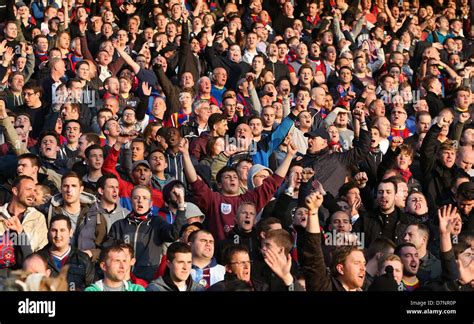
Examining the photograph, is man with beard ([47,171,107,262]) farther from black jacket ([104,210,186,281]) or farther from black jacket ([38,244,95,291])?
black jacket ([38,244,95,291])

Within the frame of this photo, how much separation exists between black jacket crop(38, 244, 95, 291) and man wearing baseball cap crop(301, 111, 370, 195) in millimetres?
3384

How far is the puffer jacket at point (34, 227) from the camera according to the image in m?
10.4

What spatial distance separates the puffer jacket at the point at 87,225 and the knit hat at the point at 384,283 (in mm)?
2434

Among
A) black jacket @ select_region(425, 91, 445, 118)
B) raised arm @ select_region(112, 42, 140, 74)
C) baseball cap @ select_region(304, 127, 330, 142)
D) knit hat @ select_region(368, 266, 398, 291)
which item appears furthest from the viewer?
black jacket @ select_region(425, 91, 445, 118)

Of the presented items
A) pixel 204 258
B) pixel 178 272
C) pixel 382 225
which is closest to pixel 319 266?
pixel 178 272

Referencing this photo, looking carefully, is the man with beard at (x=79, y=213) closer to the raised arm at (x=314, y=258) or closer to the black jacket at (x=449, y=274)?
the raised arm at (x=314, y=258)

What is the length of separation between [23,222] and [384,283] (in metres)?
3.21

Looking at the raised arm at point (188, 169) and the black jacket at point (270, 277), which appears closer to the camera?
the black jacket at point (270, 277)

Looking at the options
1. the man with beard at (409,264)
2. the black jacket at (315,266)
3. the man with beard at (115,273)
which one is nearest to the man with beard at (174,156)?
the man with beard at (409,264)

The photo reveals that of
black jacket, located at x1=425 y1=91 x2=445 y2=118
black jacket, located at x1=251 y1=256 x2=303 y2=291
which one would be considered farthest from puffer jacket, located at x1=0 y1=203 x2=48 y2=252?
black jacket, located at x1=425 y1=91 x2=445 y2=118

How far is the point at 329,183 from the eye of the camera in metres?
12.6

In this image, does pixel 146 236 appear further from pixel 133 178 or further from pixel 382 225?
pixel 382 225

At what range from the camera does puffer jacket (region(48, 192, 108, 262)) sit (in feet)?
34.7

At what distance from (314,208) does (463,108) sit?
22.7ft
